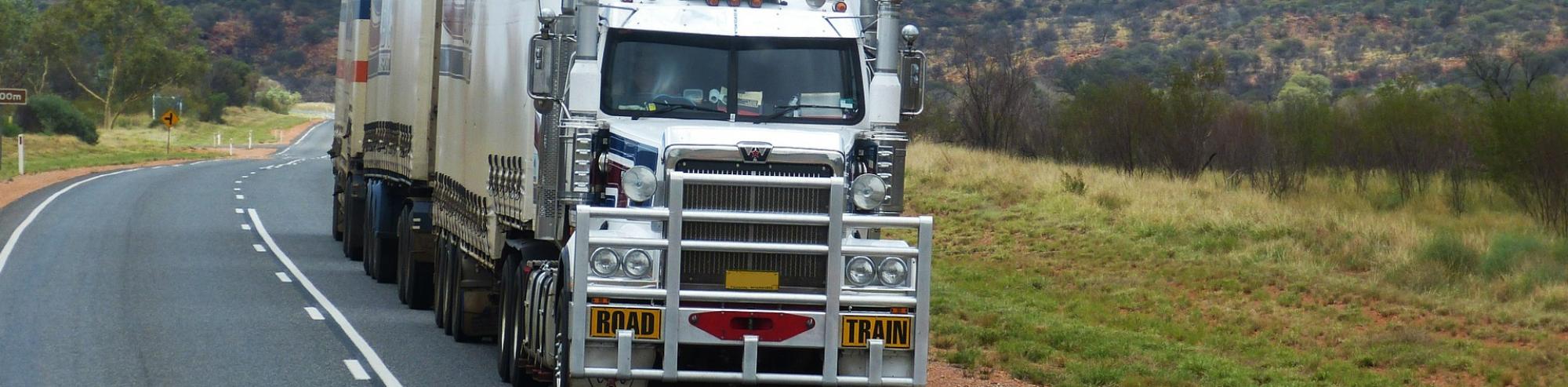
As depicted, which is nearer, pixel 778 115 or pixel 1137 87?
pixel 778 115

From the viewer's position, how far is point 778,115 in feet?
35.2

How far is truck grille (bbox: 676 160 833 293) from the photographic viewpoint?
9.59m

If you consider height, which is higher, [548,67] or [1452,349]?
[548,67]

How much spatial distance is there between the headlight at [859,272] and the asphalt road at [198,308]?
3.81 meters

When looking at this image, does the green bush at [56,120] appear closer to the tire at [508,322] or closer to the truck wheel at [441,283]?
the truck wheel at [441,283]

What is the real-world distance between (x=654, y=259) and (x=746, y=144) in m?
0.95

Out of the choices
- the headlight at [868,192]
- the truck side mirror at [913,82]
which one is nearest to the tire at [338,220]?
the truck side mirror at [913,82]

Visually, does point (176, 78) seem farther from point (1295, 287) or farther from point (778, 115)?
point (778, 115)

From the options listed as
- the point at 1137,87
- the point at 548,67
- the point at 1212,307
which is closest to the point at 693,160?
the point at 548,67

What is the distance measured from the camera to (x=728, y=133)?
33.6 feet

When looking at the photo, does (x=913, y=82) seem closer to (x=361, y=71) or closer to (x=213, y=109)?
(x=361, y=71)

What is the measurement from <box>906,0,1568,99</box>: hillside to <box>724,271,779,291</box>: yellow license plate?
54.9 meters

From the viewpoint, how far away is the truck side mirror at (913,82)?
1084 centimetres

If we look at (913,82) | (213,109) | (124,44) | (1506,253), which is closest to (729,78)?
(913,82)
